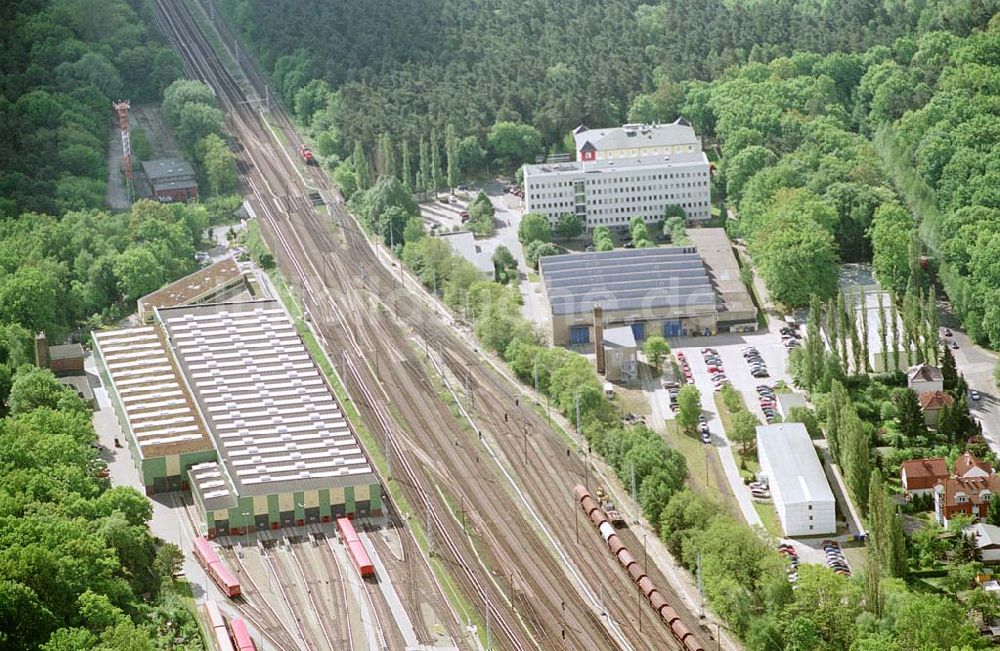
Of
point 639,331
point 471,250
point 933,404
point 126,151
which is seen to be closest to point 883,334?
point 933,404

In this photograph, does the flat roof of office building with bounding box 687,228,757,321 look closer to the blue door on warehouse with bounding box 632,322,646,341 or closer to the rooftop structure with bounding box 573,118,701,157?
the blue door on warehouse with bounding box 632,322,646,341

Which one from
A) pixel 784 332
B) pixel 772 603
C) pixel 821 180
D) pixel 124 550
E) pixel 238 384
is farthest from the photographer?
pixel 821 180

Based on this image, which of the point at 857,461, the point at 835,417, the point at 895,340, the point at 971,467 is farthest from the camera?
the point at 895,340

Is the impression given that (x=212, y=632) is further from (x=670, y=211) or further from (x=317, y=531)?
(x=670, y=211)

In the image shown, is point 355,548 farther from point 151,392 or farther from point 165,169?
point 165,169

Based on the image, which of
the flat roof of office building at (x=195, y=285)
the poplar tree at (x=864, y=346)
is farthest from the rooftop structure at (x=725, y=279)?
the flat roof of office building at (x=195, y=285)

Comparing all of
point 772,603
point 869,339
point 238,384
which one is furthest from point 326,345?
point 772,603

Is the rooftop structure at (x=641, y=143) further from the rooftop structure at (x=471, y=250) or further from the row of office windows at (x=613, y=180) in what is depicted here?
the rooftop structure at (x=471, y=250)
